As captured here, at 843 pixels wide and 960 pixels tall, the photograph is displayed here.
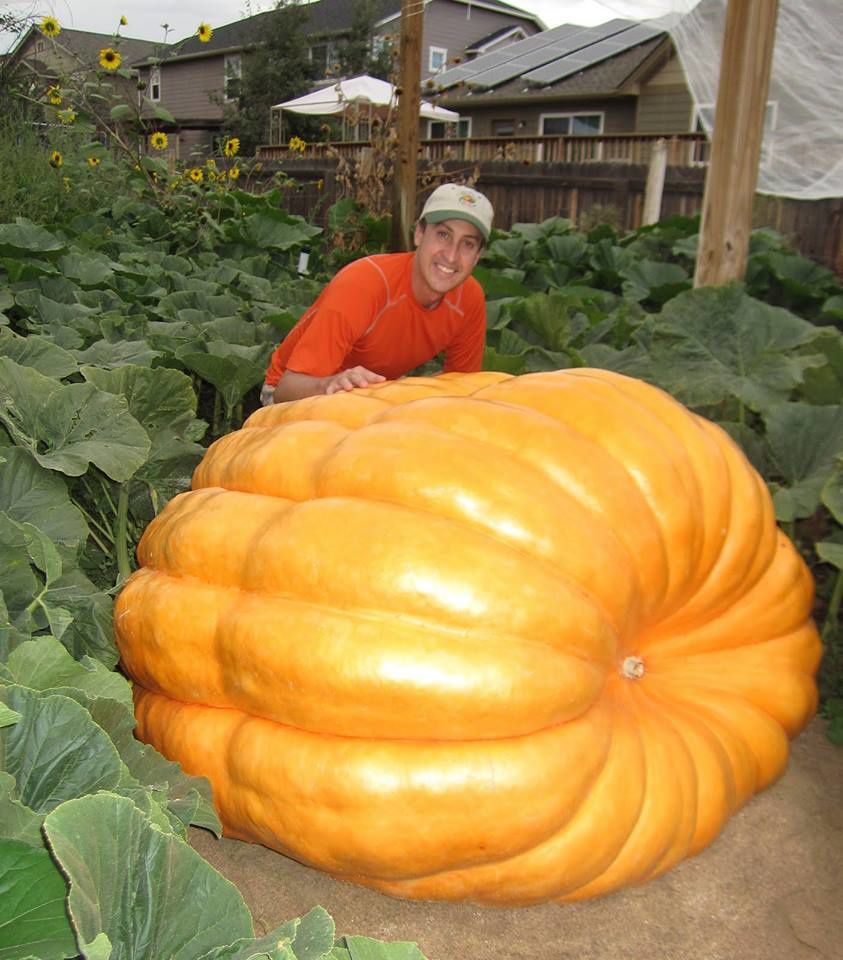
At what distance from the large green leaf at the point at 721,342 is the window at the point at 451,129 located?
84.7ft

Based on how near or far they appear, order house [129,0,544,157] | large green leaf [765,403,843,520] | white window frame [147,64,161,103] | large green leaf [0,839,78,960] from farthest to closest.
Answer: house [129,0,544,157] < white window frame [147,64,161,103] < large green leaf [765,403,843,520] < large green leaf [0,839,78,960]

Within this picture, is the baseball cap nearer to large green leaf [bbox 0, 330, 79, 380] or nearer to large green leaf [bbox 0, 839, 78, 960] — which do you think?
large green leaf [bbox 0, 330, 79, 380]

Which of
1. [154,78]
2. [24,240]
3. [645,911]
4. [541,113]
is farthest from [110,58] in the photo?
[541,113]

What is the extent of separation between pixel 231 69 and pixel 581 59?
14342mm

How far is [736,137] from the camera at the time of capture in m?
3.88

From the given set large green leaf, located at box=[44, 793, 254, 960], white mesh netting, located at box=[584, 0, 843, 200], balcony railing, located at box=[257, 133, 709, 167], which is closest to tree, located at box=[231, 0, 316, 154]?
balcony railing, located at box=[257, 133, 709, 167]

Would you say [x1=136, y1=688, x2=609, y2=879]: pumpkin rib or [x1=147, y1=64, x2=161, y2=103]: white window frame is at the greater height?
[x1=147, y1=64, x2=161, y2=103]: white window frame

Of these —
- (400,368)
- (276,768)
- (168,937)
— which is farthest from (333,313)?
(168,937)

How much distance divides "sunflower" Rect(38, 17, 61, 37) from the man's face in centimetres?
605

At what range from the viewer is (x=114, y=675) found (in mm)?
1614

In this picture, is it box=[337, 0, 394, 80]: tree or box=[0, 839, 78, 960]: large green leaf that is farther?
box=[337, 0, 394, 80]: tree

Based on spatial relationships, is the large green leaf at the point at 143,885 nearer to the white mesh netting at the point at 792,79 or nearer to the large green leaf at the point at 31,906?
the large green leaf at the point at 31,906

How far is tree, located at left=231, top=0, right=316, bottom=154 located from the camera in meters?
31.6

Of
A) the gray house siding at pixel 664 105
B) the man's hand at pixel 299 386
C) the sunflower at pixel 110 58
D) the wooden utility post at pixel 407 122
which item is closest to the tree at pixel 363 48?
the gray house siding at pixel 664 105
